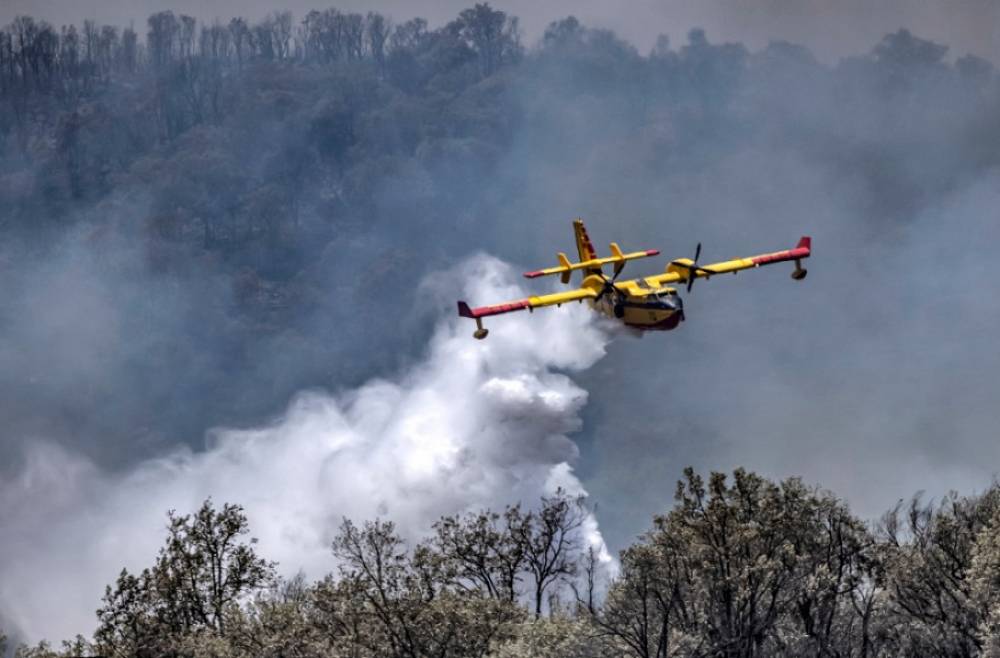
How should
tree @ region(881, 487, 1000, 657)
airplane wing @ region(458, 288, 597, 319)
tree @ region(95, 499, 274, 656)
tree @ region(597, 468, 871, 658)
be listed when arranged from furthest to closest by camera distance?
1. airplane wing @ region(458, 288, 597, 319)
2. tree @ region(95, 499, 274, 656)
3. tree @ region(881, 487, 1000, 657)
4. tree @ region(597, 468, 871, 658)

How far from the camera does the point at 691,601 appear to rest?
89000 mm

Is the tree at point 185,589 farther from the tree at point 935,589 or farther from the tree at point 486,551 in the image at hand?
the tree at point 935,589

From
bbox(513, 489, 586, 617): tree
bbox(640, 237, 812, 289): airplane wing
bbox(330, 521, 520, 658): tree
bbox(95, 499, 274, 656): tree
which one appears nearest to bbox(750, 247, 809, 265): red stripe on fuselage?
bbox(640, 237, 812, 289): airplane wing

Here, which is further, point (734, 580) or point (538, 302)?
point (538, 302)

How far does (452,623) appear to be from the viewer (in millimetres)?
90750

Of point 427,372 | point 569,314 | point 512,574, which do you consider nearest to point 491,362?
point 569,314

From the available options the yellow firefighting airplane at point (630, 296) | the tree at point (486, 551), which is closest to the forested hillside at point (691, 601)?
the tree at point (486, 551)

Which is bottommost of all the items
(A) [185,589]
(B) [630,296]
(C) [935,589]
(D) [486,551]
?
(C) [935,589]

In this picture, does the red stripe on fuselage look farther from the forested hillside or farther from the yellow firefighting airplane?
the forested hillside

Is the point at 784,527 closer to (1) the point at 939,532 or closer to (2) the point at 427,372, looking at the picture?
(1) the point at 939,532

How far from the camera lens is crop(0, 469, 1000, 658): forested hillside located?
8894 cm

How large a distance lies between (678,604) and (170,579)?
1256 inches

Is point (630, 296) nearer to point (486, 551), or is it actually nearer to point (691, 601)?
point (486, 551)

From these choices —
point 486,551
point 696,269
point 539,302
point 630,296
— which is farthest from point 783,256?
point 486,551
